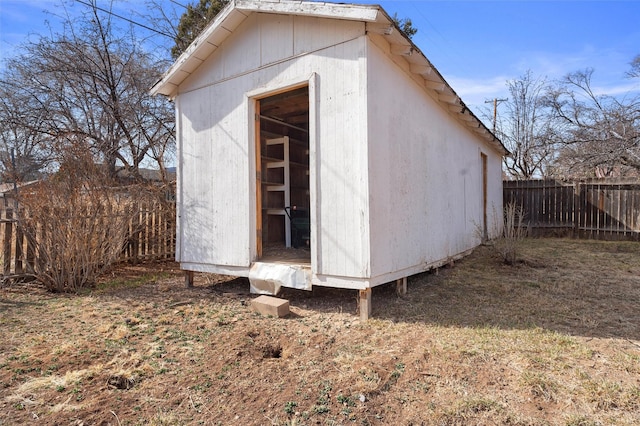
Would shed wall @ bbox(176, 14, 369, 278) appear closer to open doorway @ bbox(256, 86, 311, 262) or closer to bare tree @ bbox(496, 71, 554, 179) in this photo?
open doorway @ bbox(256, 86, 311, 262)

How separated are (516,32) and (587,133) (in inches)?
201

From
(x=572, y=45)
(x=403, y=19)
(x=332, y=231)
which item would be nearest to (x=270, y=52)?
(x=332, y=231)

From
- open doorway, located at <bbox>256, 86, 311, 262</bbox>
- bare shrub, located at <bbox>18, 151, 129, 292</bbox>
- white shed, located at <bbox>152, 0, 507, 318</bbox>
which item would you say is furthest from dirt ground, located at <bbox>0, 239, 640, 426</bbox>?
open doorway, located at <bbox>256, 86, 311, 262</bbox>

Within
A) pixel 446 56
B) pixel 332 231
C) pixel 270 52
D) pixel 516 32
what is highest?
pixel 446 56

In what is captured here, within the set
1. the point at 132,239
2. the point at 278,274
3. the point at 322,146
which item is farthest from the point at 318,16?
the point at 132,239

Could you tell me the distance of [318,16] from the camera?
12.4ft

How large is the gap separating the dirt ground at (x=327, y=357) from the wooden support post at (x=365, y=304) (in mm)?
107

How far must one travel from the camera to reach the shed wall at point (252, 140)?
376 cm

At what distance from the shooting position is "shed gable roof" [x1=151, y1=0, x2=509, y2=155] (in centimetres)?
358

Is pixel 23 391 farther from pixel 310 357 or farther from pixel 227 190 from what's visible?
pixel 227 190

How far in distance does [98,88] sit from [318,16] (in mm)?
7846

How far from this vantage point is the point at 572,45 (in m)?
13.2

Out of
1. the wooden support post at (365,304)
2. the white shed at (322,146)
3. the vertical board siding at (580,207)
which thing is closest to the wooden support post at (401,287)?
the white shed at (322,146)

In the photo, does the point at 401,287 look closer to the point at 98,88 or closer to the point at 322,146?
the point at 322,146
